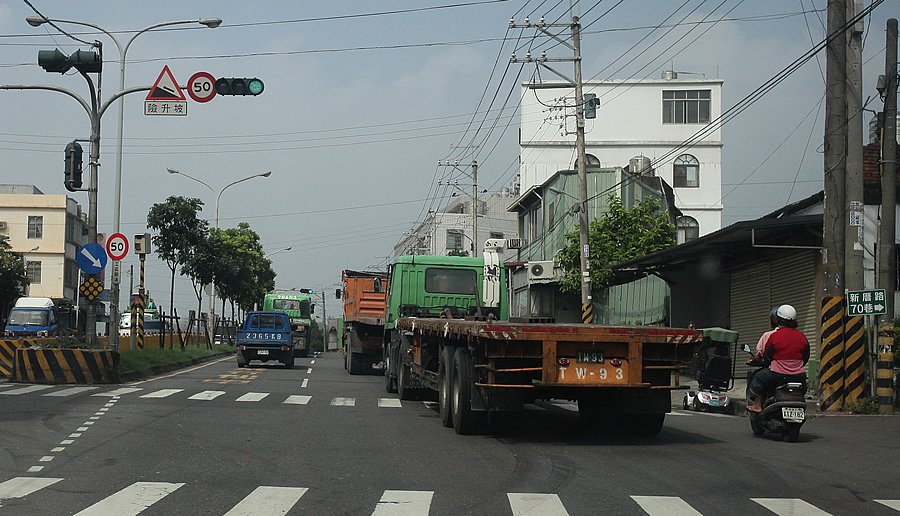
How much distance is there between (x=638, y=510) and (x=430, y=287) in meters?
14.8

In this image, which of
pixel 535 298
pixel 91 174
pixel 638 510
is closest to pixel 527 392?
pixel 638 510

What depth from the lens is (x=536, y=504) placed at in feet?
27.0

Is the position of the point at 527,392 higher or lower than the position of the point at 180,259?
lower

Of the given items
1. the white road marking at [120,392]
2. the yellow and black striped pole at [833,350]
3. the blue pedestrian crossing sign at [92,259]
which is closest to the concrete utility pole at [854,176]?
the yellow and black striped pole at [833,350]

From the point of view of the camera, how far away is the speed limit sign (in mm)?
18953

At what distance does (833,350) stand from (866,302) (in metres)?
1.34

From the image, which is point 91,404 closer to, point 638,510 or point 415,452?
point 415,452

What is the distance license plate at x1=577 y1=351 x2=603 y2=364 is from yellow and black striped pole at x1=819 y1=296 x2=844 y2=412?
708cm

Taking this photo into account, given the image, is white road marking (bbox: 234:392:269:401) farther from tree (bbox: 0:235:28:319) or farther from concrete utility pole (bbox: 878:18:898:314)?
tree (bbox: 0:235:28:319)

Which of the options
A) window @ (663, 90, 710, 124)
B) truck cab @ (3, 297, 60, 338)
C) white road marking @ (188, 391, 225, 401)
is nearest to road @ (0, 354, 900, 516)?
white road marking @ (188, 391, 225, 401)

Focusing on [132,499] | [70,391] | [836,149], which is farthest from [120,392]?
[836,149]

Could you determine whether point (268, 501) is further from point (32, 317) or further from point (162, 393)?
point (32, 317)

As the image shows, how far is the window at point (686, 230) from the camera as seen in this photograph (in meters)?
49.5

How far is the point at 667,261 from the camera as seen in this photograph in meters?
28.3
